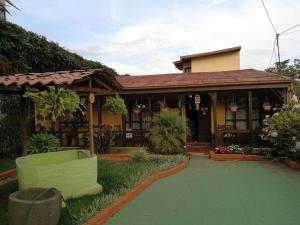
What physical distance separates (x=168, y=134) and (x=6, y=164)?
5.00 metres

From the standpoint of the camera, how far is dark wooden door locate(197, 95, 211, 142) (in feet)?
47.3

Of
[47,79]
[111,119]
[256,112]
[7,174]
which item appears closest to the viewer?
[47,79]

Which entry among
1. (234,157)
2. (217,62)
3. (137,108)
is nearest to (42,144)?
(137,108)

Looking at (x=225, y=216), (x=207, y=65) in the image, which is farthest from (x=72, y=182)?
(x=207, y=65)

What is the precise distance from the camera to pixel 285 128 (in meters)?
9.55

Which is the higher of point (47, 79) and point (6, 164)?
point (47, 79)

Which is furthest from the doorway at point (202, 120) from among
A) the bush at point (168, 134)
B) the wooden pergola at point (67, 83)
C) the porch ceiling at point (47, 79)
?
the porch ceiling at point (47, 79)

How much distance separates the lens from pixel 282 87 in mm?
11766

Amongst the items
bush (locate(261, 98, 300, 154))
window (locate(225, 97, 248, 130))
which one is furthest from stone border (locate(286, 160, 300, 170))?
window (locate(225, 97, 248, 130))

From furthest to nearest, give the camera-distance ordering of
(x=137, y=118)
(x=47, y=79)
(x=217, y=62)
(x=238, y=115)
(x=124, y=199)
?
(x=217, y=62) → (x=137, y=118) → (x=238, y=115) → (x=47, y=79) → (x=124, y=199)

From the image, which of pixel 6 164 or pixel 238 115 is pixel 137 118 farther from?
pixel 6 164

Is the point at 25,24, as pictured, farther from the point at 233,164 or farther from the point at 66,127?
the point at 233,164

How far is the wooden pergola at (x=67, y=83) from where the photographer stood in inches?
244

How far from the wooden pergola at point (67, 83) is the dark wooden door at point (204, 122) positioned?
7.20 metres
